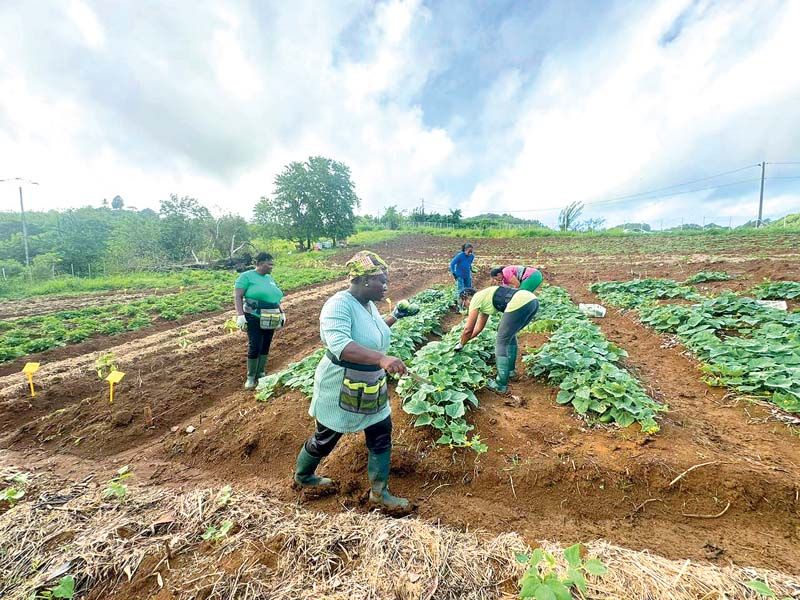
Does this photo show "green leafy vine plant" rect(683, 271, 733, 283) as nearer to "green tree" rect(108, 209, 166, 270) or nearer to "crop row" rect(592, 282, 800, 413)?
"crop row" rect(592, 282, 800, 413)

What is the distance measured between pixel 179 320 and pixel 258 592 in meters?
9.61

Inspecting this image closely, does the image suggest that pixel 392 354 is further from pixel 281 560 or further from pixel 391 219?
pixel 391 219

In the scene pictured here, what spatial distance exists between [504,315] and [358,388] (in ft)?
8.38

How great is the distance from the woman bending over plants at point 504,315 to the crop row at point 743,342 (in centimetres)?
244

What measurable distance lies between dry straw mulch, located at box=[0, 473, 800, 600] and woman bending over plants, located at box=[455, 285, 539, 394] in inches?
87.0

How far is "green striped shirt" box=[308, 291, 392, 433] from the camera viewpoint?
230 cm

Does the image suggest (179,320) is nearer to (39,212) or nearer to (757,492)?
(757,492)

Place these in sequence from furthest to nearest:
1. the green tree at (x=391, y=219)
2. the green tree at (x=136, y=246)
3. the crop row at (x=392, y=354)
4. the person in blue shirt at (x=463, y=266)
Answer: the green tree at (x=391, y=219), the green tree at (x=136, y=246), the person in blue shirt at (x=463, y=266), the crop row at (x=392, y=354)

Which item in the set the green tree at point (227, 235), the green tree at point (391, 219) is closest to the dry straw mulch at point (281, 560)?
the green tree at point (227, 235)

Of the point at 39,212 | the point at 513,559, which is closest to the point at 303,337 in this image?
the point at 513,559

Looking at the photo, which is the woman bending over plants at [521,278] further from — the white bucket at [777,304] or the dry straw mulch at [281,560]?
the white bucket at [777,304]

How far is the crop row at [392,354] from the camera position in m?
4.57

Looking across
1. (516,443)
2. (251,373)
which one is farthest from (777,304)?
(251,373)

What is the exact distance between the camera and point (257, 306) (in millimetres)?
4715
